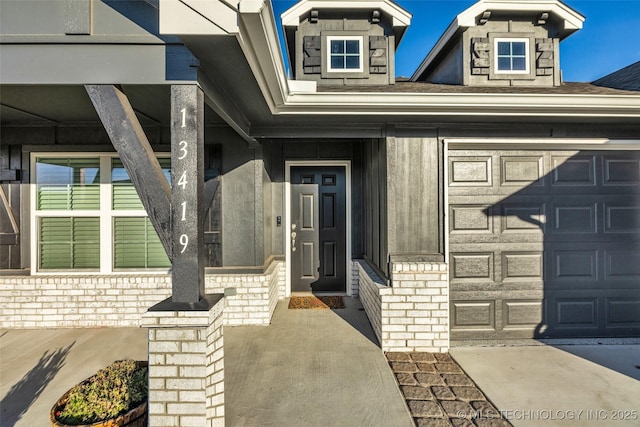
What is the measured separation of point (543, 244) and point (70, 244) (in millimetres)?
5627

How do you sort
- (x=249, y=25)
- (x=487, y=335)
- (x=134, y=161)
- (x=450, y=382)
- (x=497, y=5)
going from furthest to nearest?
(x=497, y=5)
(x=487, y=335)
(x=450, y=382)
(x=134, y=161)
(x=249, y=25)

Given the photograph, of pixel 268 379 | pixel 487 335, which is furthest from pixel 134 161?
pixel 487 335

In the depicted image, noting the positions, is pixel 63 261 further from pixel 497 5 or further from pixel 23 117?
pixel 497 5

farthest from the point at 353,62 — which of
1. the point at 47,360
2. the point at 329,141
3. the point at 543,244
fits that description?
the point at 47,360

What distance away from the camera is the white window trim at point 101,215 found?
3.62 metres

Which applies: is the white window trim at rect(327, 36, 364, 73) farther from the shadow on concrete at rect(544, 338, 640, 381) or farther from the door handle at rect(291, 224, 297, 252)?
the shadow on concrete at rect(544, 338, 640, 381)

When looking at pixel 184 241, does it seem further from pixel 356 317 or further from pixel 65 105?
pixel 356 317

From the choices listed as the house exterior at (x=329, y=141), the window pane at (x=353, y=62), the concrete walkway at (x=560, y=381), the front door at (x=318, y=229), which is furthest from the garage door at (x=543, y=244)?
the window pane at (x=353, y=62)

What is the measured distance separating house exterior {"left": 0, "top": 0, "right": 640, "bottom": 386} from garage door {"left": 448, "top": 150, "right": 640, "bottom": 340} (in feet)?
0.05

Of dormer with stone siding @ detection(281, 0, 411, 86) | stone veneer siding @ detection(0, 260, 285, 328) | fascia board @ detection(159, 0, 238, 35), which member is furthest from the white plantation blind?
dormer with stone siding @ detection(281, 0, 411, 86)

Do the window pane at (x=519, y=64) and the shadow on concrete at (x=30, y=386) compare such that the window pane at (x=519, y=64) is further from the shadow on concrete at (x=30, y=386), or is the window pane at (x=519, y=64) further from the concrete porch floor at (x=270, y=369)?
the shadow on concrete at (x=30, y=386)

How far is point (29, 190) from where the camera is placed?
3627 millimetres

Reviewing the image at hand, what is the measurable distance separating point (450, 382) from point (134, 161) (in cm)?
296

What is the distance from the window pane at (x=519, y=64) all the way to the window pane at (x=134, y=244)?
18.0 ft
